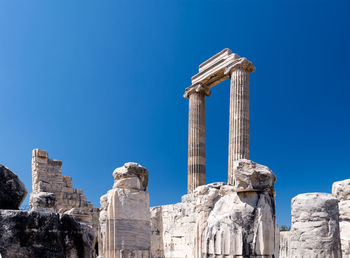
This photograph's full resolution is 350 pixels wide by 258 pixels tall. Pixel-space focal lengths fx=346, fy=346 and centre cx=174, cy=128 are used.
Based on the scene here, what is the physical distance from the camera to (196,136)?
18.1 metres

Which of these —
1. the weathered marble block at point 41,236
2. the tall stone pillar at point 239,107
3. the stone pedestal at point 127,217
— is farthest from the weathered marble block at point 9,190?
the tall stone pillar at point 239,107

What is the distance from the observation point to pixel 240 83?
15.8m

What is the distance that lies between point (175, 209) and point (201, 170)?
5.53 metres

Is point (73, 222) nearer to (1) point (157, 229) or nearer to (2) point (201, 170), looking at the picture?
(1) point (157, 229)

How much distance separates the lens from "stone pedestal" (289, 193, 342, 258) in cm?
550

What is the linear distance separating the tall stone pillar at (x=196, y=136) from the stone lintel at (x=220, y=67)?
0.47 metres

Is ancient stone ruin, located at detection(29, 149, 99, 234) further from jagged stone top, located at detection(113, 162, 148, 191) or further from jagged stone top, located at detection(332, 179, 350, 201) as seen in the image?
jagged stone top, located at detection(332, 179, 350, 201)

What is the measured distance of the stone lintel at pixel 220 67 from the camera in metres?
16.0

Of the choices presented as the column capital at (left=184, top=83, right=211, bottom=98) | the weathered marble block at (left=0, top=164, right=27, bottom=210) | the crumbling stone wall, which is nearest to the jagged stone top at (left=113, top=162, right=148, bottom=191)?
the weathered marble block at (left=0, top=164, right=27, bottom=210)

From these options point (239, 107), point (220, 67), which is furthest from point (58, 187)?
point (220, 67)

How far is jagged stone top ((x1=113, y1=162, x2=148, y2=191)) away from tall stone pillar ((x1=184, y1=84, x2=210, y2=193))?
11.2 metres

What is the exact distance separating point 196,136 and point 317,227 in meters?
12.7

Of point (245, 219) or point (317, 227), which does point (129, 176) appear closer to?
point (245, 219)

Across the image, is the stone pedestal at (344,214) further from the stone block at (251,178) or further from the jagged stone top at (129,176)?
the jagged stone top at (129,176)
